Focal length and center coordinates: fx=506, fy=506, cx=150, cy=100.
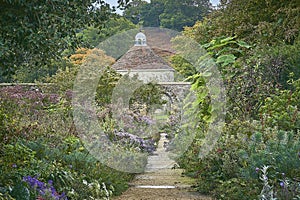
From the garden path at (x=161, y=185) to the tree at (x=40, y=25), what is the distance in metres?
2.07

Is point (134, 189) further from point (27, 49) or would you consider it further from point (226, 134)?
point (27, 49)

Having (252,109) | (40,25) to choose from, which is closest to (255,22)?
(252,109)

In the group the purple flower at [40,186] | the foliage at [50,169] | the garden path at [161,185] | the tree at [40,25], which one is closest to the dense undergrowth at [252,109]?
the garden path at [161,185]

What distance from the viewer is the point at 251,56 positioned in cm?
1064

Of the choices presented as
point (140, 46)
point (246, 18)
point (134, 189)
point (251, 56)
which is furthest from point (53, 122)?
point (140, 46)

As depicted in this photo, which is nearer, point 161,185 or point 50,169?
point 50,169

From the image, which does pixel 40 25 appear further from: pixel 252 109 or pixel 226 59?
pixel 226 59

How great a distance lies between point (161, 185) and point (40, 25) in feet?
10.7

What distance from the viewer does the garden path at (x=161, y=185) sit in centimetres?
578

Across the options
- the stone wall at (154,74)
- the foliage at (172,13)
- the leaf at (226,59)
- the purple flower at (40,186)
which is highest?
the foliage at (172,13)

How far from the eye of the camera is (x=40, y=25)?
3961 mm

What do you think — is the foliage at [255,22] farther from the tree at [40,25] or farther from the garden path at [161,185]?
the tree at [40,25]

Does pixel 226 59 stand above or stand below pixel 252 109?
above

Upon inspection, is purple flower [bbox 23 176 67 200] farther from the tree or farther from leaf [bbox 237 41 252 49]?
leaf [bbox 237 41 252 49]
